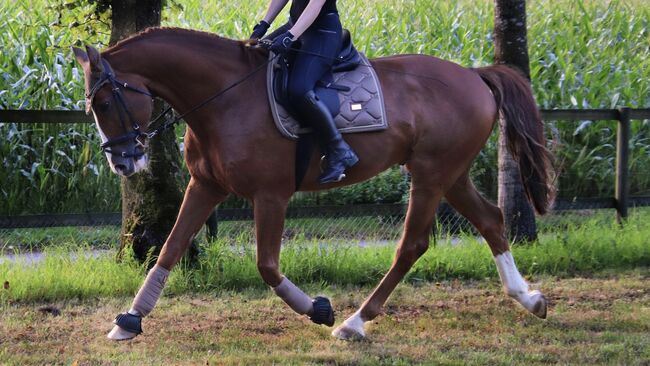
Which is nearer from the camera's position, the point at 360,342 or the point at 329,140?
the point at 329,140

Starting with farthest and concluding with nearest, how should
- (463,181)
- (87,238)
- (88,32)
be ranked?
(87,238) < (88,32) < (463,181)

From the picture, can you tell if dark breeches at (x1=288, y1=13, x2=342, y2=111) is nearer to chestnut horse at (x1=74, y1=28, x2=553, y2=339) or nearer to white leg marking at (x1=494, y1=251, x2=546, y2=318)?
chestnut horse at (x1=74, y1=28, x2=553, y2=339)

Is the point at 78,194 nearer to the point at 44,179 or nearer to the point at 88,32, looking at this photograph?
the point at 44,179

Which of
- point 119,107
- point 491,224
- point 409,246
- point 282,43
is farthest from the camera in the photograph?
point 491,224

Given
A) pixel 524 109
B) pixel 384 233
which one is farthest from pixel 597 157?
pixel 524 109

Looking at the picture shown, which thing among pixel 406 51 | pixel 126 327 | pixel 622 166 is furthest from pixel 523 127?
pixel 406 51

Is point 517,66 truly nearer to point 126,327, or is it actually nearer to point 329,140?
point 329,140

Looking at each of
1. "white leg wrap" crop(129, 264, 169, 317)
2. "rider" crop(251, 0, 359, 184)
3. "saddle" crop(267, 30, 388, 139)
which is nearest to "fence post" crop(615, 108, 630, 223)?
"saddle" crop(267, 30, 388, 139)

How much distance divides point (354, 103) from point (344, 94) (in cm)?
9

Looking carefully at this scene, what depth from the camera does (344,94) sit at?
629 cm

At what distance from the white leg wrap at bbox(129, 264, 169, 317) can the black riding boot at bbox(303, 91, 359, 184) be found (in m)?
1.25

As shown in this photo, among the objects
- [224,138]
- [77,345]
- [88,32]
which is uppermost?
[88,32]

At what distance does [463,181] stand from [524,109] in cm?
75

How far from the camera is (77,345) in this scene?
6.20 meters
